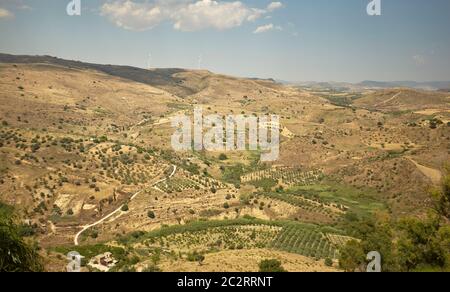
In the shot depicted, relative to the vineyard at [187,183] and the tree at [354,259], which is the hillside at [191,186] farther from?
the tree at [354,259]

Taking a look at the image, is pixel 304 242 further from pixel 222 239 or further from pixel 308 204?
pixel 308 204

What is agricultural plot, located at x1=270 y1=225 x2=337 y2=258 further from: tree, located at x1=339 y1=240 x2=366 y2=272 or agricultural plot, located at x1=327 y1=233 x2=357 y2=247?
tree, located at x1=339 y1=240 x2=366 y2=272

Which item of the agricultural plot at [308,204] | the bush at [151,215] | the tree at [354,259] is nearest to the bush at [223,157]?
the agricultural plot at [308,204]

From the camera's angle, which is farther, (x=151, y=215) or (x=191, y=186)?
(x=191, y=186)

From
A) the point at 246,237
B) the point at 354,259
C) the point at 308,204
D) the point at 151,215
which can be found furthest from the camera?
the point at 308,204

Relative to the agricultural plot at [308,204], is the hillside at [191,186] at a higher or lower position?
higher

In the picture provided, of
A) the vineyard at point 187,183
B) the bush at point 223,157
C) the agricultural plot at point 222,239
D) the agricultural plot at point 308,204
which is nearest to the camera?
the agricultural plot at point 222,239

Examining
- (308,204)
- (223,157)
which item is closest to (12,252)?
(308,204)

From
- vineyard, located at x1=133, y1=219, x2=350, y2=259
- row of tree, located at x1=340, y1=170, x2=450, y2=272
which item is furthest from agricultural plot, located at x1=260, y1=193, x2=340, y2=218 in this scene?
row of tree, located at x1=340, y1=170, x2=450, y2=272

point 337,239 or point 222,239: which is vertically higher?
point 222,239
